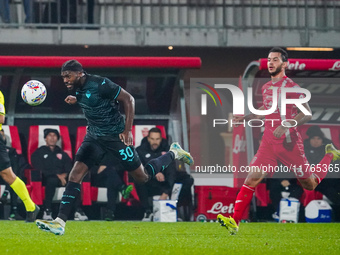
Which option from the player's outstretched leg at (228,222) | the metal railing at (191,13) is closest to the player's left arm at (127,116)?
the player's outstretched leg at (228,222)

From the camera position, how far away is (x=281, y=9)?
59.9 ft

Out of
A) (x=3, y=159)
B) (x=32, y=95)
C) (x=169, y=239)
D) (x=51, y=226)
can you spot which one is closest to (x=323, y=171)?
(x=169, y=239)

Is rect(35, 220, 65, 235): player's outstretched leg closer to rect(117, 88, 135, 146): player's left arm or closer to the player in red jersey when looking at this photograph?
rect(117, 88, 135, 146): player's left arm

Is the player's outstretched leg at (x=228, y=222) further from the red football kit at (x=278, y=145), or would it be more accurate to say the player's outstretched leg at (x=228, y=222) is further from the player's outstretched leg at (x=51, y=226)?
the player's outstretched leg at (x=51, y=226)

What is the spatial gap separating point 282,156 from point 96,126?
2.24 metres

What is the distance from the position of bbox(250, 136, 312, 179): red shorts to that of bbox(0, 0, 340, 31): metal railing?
856cm

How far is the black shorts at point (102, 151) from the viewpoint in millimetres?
8508

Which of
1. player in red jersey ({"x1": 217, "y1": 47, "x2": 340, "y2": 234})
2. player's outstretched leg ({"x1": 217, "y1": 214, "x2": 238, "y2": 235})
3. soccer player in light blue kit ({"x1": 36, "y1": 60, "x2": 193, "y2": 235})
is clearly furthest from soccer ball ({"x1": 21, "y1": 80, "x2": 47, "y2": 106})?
player's outstretched leg ({"x1": 217, "y1": 214, "x2": 238, "y2": 235})

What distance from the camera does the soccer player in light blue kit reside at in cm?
834

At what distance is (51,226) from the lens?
316 inches

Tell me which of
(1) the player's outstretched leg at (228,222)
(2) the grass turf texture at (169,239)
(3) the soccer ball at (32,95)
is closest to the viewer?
(2) the grass turf texture at (169,239)

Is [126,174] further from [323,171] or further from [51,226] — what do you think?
[51,226]

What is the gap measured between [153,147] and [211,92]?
3.39 metres

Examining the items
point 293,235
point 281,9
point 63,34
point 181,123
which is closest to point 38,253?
point 293,235
